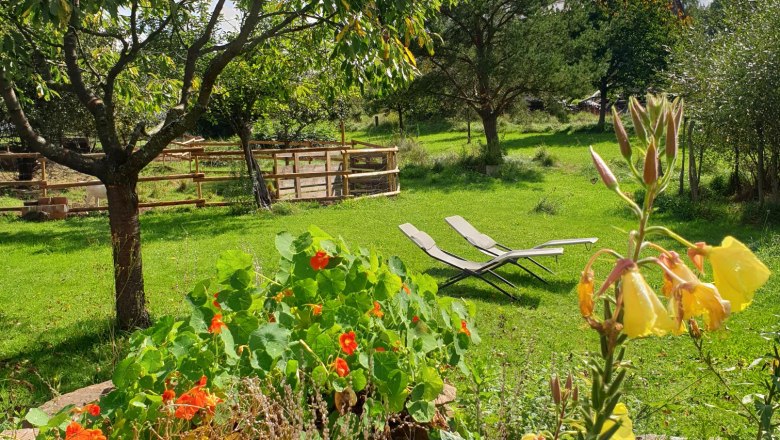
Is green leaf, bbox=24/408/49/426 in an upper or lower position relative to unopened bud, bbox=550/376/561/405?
lower

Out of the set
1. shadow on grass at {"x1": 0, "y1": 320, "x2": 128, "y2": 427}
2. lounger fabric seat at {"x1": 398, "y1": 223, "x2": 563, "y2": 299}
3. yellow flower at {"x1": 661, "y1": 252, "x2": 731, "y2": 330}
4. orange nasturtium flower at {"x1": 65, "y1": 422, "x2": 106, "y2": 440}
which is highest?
yellow flower at {"x1": 661, "y1": 252, "x2": 731, "y2": 330}

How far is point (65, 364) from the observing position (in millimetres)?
4625

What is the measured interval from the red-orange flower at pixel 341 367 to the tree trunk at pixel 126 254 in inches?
132

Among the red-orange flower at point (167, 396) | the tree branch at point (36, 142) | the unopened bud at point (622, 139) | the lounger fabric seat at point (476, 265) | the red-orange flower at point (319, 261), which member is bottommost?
the lounger fabric seat at point (476, 265)

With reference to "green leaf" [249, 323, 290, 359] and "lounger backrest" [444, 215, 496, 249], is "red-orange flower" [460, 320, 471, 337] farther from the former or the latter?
"lounger backrest" [444, 215, 496, 249]

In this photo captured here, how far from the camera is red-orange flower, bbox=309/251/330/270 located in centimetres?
246

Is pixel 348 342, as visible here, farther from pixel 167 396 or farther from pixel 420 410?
pixel 167 396

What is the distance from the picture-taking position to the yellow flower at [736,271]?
30.8 inches

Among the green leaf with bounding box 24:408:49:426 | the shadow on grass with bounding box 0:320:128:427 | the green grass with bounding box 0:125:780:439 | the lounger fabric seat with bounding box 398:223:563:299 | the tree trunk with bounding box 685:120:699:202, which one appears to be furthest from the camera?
the tree trunk with bounding box 685:120:699:202

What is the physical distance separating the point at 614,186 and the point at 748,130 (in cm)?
1105

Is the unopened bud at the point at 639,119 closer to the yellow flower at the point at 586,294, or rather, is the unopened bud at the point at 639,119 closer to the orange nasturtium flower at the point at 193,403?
the yellow flower at the point at 586,294

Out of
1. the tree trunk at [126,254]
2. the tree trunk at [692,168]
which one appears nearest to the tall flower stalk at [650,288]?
the tree trunk at [126,254]

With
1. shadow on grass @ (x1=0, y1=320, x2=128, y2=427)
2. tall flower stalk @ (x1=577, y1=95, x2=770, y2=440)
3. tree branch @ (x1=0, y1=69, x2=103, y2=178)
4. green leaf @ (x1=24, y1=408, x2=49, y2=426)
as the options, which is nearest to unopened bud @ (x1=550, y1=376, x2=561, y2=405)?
tall flower stalk @ (x1=577, y1=95, x2=770, y2=440)

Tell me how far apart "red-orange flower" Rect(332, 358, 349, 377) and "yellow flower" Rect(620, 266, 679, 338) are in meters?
1.44
